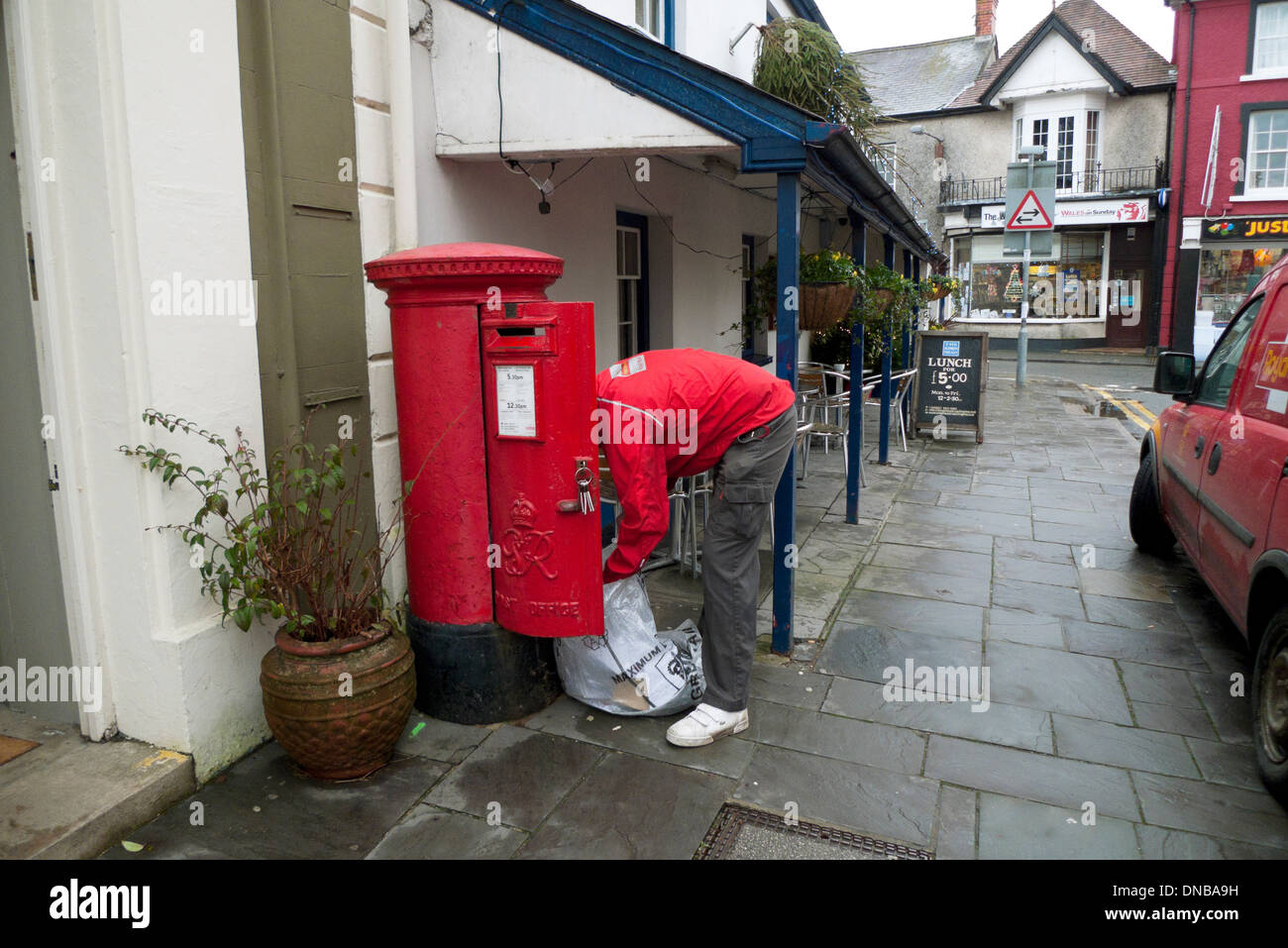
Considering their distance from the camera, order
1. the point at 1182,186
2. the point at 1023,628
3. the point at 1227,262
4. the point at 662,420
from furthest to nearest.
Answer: the point at 1227,262 → the point at 1182,186 → the point at 1023,628 → the point at 662,420

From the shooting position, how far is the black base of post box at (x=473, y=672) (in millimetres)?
3984

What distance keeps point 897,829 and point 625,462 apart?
1672mm

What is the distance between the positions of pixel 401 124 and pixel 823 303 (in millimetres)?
3628

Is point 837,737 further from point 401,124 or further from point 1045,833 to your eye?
point 401,124

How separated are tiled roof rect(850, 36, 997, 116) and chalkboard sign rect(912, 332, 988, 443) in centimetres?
2190

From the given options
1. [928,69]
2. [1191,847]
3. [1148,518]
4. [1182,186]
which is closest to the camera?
[1191,847]

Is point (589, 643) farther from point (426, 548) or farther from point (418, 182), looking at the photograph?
point (418, 182)

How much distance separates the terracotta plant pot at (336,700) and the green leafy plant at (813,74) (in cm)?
555

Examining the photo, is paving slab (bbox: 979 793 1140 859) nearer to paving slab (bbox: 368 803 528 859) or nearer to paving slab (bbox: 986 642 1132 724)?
paving slab (bbox: 986 642 1132 724)

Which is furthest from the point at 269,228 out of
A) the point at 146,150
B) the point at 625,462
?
the point at 625,462

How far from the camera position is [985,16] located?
105 ft

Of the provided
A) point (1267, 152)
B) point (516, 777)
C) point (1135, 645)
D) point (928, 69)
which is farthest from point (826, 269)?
point (928, 69)

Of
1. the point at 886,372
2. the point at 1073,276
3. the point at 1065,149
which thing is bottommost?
the point at 886,372

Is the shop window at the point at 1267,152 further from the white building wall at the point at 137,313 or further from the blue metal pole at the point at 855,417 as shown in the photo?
the white building wall at the point at 137,313
